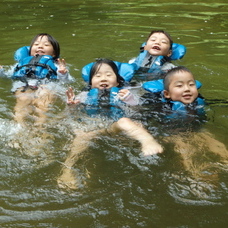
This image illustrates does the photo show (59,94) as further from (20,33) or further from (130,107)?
(20,33)

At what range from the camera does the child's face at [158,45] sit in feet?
21.4

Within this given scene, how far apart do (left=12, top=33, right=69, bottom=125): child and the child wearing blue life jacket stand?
1.25m

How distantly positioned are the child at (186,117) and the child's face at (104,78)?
456 millimetres

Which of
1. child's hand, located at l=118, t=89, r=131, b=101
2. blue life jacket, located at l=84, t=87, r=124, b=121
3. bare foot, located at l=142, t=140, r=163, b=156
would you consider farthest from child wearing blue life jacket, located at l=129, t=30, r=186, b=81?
bare foot, located at l=142, t=140, r=163, b=156

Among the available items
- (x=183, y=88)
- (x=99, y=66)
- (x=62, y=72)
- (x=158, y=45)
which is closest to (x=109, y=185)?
(x=183, y=88)

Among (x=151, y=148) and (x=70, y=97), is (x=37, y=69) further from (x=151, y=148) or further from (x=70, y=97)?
(x=151, y=148)

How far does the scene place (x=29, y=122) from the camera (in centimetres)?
456

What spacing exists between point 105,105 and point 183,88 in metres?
0.96

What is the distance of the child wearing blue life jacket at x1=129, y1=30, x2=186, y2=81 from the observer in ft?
20.9

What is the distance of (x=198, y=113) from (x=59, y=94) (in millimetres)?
1960

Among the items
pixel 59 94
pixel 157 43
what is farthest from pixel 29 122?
pixel 157 43

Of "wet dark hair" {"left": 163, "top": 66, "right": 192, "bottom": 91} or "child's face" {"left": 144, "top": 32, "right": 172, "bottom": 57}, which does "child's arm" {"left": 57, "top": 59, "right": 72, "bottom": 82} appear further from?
"wet dark hair" {"left": 163, "top": 66, "right": 192, "bottom": 91}

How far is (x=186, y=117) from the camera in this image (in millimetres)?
4574

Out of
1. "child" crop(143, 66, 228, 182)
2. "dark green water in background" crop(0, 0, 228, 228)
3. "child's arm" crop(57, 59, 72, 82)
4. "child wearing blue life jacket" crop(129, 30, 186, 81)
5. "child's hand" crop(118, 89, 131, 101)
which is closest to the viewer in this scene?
"dark green water in background" crop(0, 0, 228, 228)
